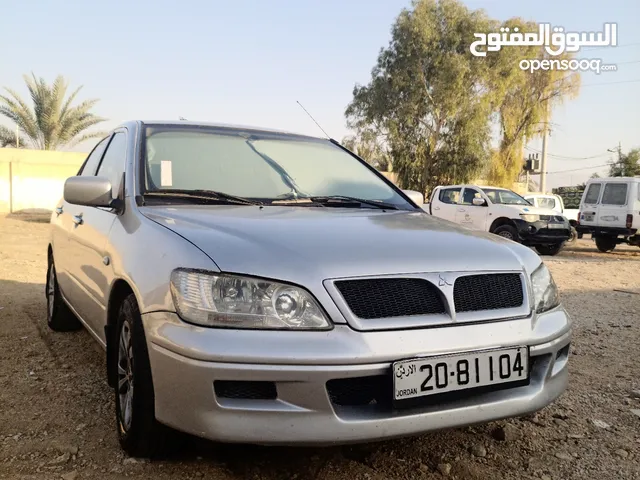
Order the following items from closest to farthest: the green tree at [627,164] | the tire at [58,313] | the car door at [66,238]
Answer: the car door at [66,238], the tire at [58,313], the green tree at [627,164]

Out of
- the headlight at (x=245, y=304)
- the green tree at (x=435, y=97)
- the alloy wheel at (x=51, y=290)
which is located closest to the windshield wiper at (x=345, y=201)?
the headlight at (x=245, y=304)

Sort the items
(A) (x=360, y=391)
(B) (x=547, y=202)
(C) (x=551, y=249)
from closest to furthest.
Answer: (A) (x=360, y=391) < (C) (x=551, y=249) < (B) (x=547, y=202)

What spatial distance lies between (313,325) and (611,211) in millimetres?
13876

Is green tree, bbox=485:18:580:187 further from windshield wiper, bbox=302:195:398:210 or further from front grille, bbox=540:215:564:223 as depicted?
windshield wiper, bbox=302:195:398:210

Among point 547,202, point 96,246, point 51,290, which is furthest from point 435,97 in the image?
point 96,246

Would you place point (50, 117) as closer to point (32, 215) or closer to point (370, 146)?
point (32, 215)

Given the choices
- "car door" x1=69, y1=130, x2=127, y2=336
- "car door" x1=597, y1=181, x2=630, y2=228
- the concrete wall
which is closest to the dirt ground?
"car door" x1=69, y1=130, x2=127, y2=336

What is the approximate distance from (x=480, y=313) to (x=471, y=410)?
342 millimetres

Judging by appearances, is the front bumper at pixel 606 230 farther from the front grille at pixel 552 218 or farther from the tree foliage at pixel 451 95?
the tree foliage at pixel 451 95

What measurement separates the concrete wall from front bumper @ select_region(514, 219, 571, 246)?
49.5 ft

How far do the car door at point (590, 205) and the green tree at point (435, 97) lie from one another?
1187 cm

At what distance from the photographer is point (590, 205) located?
46.9 feet

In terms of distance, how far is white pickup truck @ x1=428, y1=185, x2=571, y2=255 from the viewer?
483 inches

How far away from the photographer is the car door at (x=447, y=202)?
543 inches
